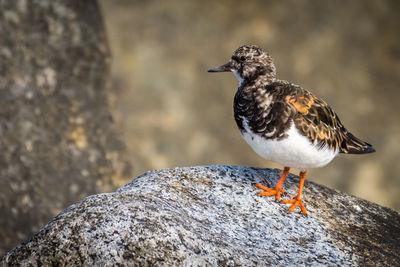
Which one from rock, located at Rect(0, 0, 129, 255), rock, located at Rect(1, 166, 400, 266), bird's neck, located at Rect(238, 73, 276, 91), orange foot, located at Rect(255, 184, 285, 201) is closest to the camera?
rock, located at Rect(1, 166, 400, 266)

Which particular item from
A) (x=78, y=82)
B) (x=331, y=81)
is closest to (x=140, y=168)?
(x=78, y=82)

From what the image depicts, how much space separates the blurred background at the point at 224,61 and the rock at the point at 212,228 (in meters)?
6.71

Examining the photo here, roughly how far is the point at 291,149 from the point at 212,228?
→ 1.50 meters

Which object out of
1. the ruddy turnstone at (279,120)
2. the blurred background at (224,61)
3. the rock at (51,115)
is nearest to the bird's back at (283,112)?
the ruddy turnstone at (279,120)

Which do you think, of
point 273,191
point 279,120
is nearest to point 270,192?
point 273,191

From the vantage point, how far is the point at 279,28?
13.8 meters

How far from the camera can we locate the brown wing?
661 centimetres

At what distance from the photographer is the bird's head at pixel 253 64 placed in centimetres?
696

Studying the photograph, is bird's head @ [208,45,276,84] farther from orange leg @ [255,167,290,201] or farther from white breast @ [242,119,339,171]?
orange leg @ [255,167,290,201]

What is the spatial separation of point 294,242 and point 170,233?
4.67 feet

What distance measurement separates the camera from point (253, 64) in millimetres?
6977

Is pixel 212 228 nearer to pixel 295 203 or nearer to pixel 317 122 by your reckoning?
pixel 295 203

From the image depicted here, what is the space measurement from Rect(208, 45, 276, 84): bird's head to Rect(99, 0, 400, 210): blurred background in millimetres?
6589

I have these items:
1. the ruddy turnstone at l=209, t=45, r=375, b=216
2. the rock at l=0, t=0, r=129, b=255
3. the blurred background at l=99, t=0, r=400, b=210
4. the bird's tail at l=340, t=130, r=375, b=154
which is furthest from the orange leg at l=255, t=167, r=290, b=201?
the blurred background at l=99, t=0, r=400, b=210
